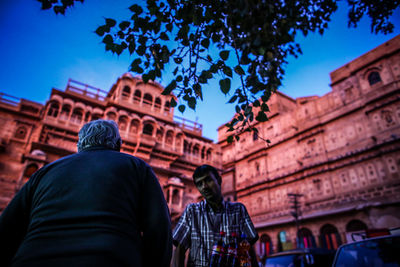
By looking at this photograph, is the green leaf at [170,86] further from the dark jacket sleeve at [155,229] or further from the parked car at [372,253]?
the parked car at [372,253]

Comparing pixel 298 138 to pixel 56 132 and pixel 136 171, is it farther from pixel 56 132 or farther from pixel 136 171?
pixel 136 171

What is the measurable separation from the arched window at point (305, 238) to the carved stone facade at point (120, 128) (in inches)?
420

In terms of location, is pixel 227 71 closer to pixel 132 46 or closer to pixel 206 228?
pixel 132 46

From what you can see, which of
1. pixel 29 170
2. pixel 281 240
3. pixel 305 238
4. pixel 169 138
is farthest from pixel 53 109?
pixel 305 238

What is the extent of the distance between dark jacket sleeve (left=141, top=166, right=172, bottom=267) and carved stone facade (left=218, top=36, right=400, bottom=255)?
19.7 meters

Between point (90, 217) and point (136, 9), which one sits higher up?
point (136, 9)

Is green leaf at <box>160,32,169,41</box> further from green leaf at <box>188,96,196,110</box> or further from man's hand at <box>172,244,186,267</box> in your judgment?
man's hand at <box>172,244,186,267</box>

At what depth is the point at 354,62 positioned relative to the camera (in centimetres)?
2167

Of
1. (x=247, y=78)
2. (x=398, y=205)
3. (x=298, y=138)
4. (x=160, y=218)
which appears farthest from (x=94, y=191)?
(x=298, y=138)

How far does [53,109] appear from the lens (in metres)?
22.2

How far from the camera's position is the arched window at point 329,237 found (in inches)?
729

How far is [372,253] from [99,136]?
4.44 metres

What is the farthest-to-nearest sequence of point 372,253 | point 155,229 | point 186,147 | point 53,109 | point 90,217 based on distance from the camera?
point 186,147, point 53,109, point 372,253, point 155,229, point 90,217

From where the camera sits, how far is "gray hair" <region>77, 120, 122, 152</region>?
1.85 metres
